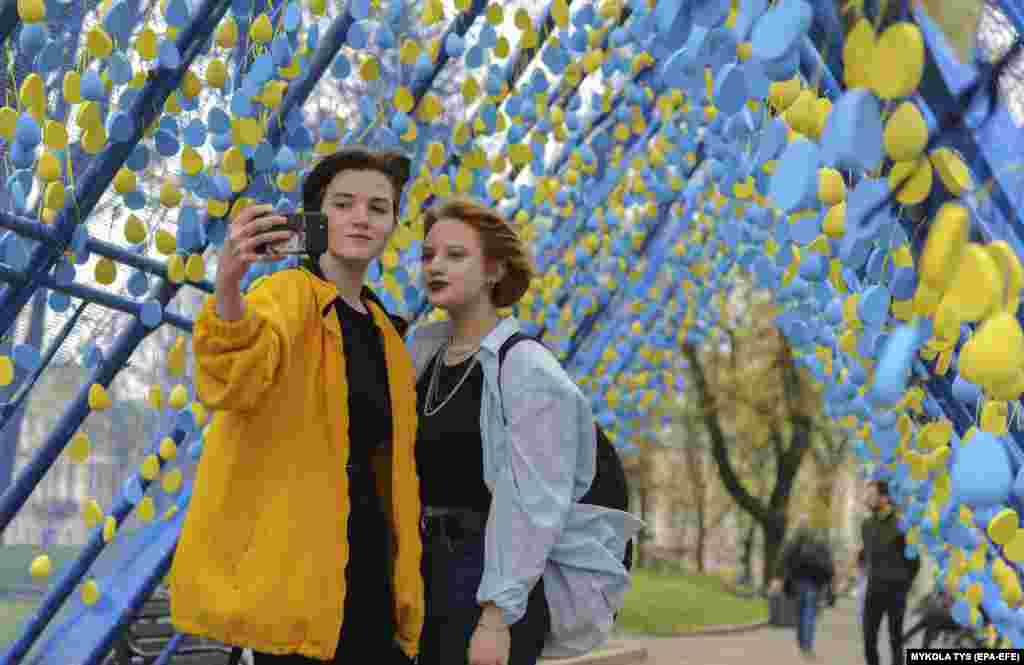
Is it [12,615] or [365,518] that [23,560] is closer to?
[12,615]

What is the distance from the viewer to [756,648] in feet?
→ 31.8

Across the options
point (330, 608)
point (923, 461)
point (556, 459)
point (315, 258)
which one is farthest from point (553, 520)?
point (923, 461)

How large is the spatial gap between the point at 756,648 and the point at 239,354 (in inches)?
340

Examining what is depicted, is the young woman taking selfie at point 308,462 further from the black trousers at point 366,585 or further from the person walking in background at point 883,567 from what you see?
the person walking in background at point 883,567

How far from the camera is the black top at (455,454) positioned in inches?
80.7

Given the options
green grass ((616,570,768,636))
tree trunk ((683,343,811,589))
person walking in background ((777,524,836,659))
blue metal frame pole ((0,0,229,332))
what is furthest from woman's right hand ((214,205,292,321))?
tree trunk ((683,343,811,589))

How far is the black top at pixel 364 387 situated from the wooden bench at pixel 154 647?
107 inches

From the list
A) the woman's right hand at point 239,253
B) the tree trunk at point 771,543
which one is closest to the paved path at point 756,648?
the tree trunk at point 771,543

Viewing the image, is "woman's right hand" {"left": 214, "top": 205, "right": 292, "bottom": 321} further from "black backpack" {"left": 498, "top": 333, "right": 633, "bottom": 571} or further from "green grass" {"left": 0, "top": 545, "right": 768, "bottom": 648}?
"green grass" {"left": 0, "top": 545, "right": 768, "bottom": 648}

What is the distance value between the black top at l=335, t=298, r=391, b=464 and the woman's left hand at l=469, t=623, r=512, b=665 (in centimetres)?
32

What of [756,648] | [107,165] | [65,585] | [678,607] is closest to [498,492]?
[107,165]

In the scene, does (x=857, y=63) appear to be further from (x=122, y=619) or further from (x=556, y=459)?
(x=122, y=619)

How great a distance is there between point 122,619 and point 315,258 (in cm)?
171

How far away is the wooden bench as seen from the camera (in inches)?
174
